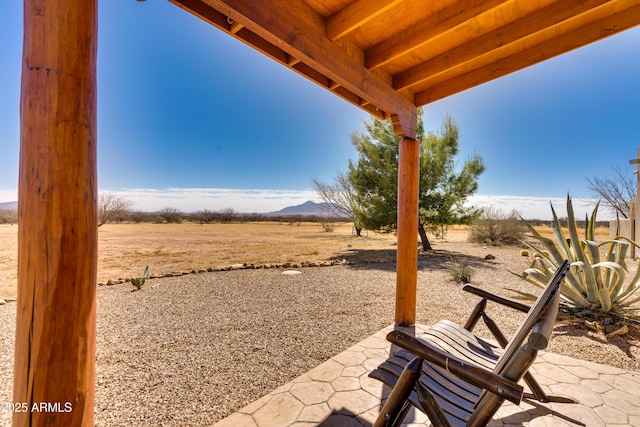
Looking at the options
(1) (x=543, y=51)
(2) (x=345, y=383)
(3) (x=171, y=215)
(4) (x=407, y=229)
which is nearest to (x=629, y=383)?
(4) (x=407, y=229)

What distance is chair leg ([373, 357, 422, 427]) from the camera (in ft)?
3.20

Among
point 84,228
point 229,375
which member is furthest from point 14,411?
point 229,375

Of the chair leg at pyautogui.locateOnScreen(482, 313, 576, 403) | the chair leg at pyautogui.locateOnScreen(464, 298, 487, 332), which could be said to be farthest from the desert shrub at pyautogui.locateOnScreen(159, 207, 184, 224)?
the chair leg at pyautogui.locateOnScreen(482, 313, 576, 403)

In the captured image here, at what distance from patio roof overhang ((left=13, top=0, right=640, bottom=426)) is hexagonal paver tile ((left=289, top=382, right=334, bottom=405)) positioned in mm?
1106

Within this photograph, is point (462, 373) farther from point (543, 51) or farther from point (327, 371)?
point (543, 51)

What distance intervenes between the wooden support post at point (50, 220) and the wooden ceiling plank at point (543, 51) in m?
2.79

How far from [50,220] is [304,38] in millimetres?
1639

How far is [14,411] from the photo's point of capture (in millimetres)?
836

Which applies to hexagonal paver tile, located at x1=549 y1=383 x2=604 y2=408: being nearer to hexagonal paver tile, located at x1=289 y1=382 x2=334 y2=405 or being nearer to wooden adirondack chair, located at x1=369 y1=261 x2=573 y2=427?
wooden adirondack chair, located at x1=369 y1=261 x2=573 y2=427

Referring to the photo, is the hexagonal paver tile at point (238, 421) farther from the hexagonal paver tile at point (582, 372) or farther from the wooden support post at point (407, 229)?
the hexagonal paver tile at point (582, 372)

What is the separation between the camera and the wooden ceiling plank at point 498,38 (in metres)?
1.72

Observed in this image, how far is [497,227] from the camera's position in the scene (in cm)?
1080

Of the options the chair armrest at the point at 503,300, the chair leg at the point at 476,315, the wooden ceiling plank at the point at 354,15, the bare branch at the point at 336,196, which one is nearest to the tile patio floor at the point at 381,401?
the chair leg at the point at 476,315

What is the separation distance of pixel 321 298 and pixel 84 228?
3379 mm
